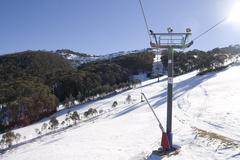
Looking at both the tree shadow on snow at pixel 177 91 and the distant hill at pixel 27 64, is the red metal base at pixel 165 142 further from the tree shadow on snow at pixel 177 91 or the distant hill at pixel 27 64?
the distant hill at pixel 27 64

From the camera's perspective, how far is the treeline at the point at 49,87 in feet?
249

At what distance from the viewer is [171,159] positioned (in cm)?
1439

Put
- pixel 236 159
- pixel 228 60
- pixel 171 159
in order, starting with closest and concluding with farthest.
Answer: pixel 236 159, pixel 171 159, pixel 228 60

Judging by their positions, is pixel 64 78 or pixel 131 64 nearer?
pixel 64 78

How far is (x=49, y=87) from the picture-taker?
10550 centimetres

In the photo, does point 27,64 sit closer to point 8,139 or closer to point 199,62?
point 199,62

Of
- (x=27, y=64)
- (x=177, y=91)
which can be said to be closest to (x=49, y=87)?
(x=177, y=91)

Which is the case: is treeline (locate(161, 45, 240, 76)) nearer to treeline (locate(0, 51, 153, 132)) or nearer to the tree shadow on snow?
treeline (locate(0, 51, 153, 132))

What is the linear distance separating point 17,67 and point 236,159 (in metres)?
165

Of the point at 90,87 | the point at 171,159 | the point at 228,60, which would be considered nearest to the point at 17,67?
the point at 90,87

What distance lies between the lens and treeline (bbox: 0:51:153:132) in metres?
76.0

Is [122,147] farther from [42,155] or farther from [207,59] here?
[207,59]

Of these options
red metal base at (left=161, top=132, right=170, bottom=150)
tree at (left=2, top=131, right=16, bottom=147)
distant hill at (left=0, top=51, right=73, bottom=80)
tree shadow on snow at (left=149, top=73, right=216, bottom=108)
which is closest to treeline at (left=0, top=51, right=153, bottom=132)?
distant hill at (left=0, top=51, right=73, bottom=80)

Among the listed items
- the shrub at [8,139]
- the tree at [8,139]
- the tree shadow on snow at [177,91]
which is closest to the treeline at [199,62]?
the tree shadow on snow at [177,91]
